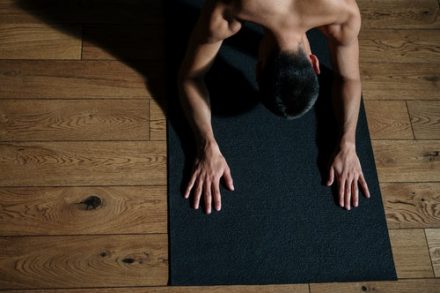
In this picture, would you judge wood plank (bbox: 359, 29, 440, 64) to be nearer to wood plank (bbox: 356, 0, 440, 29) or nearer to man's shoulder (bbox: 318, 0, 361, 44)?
wood plank (bbox: 356, 0, 440, 29)

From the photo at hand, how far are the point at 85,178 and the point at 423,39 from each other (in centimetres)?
133

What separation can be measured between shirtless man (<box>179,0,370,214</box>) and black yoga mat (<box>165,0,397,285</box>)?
0.04m

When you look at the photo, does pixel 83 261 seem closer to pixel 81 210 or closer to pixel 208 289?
pixel 81 210

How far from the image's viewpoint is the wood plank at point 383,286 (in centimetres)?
151

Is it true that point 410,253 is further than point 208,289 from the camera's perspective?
Yes

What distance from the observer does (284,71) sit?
4.38 feet

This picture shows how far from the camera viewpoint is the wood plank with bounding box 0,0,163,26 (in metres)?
1.82

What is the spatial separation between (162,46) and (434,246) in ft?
3.67

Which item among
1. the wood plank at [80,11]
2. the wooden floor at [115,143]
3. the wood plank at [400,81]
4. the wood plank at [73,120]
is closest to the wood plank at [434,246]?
the wooden floor at [115,143]

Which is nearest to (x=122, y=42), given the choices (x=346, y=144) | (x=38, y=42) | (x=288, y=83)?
(x=38, y=42)

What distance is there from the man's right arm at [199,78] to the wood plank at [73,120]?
0.52 ft

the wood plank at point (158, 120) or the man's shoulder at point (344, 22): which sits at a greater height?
the man's shoulder at point (344, 22)

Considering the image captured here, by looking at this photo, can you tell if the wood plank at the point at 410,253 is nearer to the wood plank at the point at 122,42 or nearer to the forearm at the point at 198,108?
the forearm at the point at 198,108

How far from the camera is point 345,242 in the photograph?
157 cm
